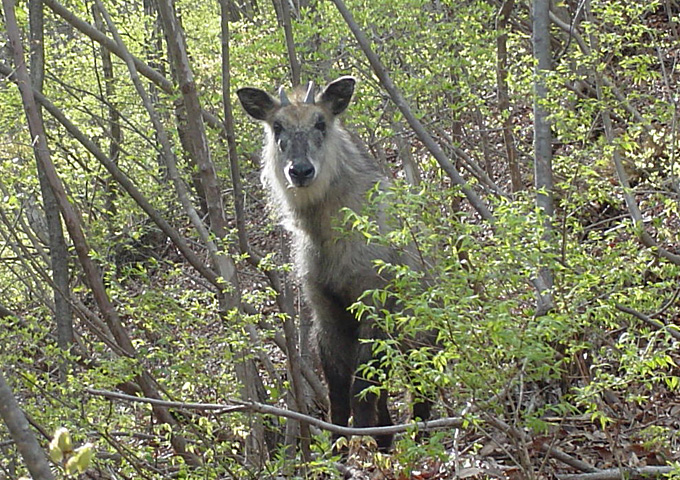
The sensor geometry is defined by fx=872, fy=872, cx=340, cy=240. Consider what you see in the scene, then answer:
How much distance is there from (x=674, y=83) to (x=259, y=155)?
Result: 4.66 m

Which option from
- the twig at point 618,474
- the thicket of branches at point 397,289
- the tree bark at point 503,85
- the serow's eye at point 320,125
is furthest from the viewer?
the tree bark at point 503,85

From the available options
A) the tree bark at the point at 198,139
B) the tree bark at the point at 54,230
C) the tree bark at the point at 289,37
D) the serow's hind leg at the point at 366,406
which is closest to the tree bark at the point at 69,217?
the tree bark at the point at 54,230

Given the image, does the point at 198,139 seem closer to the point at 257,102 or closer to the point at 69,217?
the point at 69,217

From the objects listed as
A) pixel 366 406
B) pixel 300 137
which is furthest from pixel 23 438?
pixel 300 137

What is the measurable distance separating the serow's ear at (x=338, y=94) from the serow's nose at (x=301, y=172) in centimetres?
75

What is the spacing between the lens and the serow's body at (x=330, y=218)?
595 cm

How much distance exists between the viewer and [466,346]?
144 inches

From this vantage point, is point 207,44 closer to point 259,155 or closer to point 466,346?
point 259,155

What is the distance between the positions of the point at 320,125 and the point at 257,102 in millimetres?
516

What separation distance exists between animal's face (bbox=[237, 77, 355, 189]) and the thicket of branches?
0.81 ft

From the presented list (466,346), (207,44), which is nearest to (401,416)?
(466,346)

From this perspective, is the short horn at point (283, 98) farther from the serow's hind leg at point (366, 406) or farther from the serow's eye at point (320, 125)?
the serow's hind leg at point (366, 406)

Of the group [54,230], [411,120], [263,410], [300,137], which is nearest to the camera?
[263,410]

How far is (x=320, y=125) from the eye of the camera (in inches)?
245
